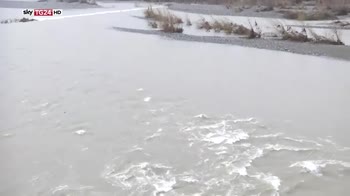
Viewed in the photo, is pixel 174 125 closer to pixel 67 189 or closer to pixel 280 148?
pixel 280 148

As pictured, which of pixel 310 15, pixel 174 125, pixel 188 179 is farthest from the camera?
pixel 310 15

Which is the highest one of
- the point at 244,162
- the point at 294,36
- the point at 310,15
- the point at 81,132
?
the point at 310,15

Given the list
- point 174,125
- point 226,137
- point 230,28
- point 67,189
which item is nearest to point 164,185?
point 67,189

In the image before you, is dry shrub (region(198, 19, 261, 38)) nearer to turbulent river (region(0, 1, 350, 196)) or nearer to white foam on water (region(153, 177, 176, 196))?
turbulent river (region(0, 1, 350, 196))

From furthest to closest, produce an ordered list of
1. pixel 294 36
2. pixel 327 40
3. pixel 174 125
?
pixel 294 36 → pixel 327 40 → pixel 174 125

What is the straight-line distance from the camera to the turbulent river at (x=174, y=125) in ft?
22.5

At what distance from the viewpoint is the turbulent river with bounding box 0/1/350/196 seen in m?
6.86

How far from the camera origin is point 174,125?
9.52 m

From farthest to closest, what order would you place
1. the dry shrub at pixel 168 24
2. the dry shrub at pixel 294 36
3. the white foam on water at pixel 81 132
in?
the dry shrub at pixel 168 24, the dry shrub at pixel 294 36, the white foam on water at pixel 81 132

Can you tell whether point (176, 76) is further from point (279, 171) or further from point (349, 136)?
point (279, 171)

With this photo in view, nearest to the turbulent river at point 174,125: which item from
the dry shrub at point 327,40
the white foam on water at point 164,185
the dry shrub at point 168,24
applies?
the white foam on water at point 164,185

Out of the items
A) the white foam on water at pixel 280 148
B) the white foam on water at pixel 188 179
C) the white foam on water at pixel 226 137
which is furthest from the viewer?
the white foam on water at pixel 226 137

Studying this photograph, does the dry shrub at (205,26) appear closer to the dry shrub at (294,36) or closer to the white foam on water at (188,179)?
the dry shrub at (294,36)

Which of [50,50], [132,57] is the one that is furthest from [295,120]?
[50,50]
